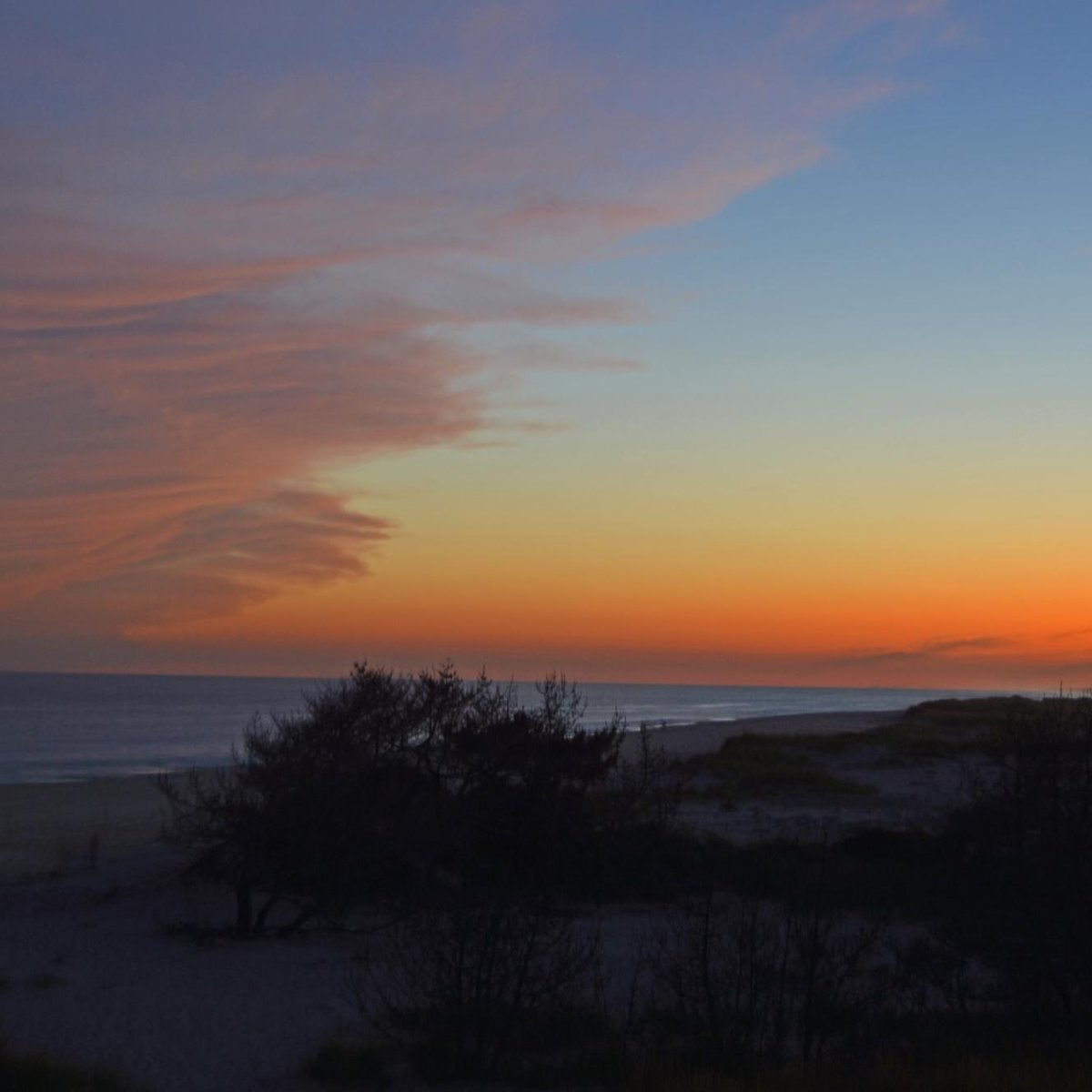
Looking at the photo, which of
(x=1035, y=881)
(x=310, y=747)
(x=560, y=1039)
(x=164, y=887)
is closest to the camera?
(x=560, y=1039)

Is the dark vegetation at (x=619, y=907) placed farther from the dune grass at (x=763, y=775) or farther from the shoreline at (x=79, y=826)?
the dune grass at (x=763, y=775)

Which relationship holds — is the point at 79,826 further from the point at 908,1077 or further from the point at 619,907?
the point at 908,1077

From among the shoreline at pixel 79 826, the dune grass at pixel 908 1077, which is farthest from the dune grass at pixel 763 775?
the dune grass at pixel 908 1077

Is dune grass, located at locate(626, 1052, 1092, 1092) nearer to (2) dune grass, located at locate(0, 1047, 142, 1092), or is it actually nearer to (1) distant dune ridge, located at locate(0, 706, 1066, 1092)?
(1) distant dune ridge, located at locate(0, 706, 1066, 1092)

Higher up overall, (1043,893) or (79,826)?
(1043,893)

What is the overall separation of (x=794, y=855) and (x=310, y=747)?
691cm

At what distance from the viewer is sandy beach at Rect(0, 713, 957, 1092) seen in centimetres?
979

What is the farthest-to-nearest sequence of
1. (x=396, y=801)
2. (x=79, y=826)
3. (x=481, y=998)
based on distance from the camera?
(x=79, y=826), (x=396, y=801), (x=481, y=998)

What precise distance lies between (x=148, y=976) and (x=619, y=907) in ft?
Answer: 22.0

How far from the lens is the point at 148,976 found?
41.1 ft

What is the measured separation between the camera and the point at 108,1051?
32.2 ft

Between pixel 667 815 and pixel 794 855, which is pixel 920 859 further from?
pixel 667 815

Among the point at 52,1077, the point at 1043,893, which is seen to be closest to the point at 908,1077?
the point at 1043,893

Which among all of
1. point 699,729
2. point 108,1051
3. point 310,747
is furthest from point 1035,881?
point 699,729
